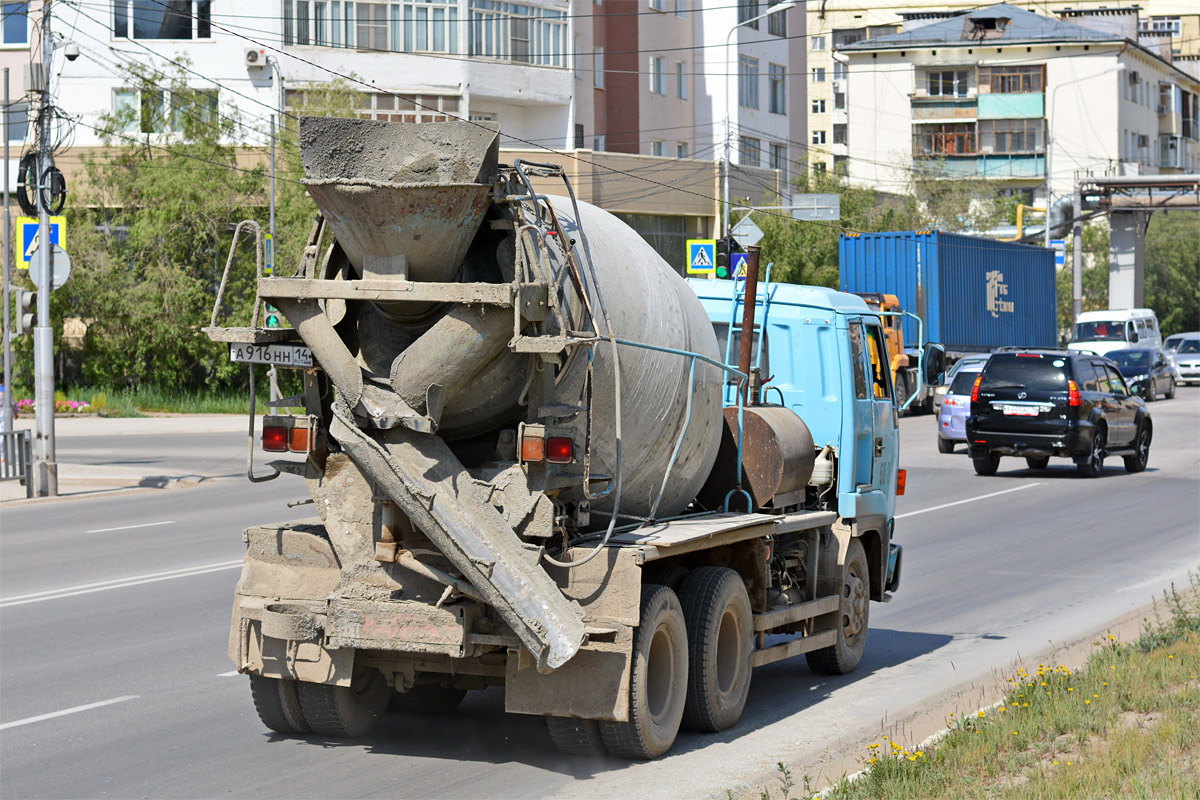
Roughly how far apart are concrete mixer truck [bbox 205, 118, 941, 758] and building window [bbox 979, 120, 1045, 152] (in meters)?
87.4

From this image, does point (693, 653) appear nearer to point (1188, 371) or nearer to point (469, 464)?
point (469, 464)

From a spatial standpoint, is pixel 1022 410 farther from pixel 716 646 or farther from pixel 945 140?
pixel 945 140

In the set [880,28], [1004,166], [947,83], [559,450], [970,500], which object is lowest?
[970,500]

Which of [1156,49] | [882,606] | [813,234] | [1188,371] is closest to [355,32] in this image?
[813,234]

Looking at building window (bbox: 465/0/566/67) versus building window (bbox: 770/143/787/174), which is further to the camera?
building window (bbox: 770/143/787/174)

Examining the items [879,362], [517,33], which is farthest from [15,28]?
[879,362]

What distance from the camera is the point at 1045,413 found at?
78.2 ft

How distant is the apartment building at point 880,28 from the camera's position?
347 feet

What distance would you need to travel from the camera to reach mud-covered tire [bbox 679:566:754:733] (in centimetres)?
751

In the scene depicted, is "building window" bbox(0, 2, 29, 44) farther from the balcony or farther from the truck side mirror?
the balcony

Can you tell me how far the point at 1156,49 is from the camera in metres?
103

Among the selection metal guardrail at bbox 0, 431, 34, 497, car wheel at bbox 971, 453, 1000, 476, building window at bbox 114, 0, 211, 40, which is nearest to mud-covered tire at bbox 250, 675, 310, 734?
metal guardrail at bbox 0, 431, 34, 497

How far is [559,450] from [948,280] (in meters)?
38.1

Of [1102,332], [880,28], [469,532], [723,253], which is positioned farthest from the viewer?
[880,28]
